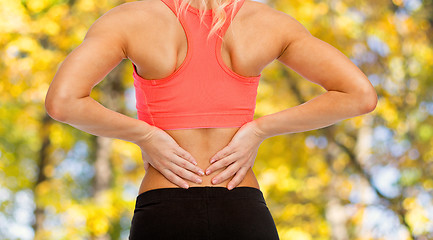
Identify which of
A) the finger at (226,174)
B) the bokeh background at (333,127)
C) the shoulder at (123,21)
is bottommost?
the bokeh background at (333,127)

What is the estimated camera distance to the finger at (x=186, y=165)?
1.49 m

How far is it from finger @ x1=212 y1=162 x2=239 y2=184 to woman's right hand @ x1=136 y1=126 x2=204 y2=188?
0.15 feet

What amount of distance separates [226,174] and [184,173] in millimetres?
132

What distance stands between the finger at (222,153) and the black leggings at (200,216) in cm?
9

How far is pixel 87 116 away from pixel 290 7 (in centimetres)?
530

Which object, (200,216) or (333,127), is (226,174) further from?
(333,127)

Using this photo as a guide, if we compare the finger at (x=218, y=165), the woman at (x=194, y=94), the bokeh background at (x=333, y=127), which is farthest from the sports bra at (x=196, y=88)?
the bokeh background at (x=333, y=127)

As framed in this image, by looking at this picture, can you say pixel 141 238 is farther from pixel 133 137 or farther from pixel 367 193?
pixel 367 193

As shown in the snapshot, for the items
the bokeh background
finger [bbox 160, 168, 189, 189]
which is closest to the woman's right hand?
finger [bbox 160, 168, 189, 189]

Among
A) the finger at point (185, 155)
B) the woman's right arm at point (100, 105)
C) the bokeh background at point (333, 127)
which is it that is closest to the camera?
the woman's right arm at point (100, 105)

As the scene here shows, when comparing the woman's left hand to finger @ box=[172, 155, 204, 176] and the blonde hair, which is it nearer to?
finger @ box=[172, 155, 204, 176]

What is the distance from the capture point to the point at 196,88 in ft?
4.91

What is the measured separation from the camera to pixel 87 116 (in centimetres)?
145

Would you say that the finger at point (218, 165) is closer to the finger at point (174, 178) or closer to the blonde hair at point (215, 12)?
the finger at point (174, 178)
